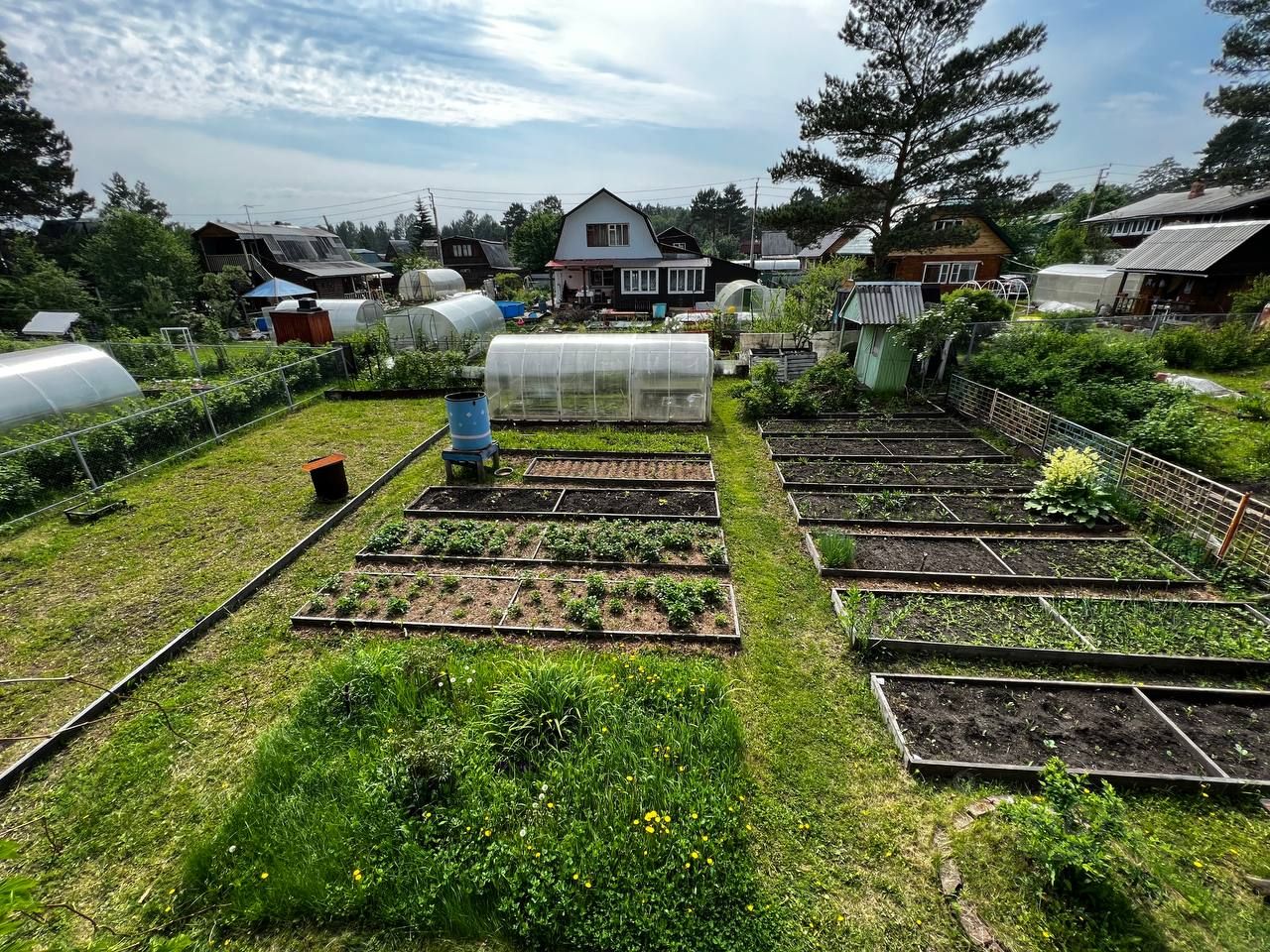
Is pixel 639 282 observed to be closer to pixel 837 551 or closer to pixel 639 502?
pixel 639 502

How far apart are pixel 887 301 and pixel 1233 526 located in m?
9.26

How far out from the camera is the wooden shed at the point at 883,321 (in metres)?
14.0

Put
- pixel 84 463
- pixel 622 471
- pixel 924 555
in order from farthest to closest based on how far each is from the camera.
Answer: pixel 622 471 → pixel 84 463 → pixel 924 555

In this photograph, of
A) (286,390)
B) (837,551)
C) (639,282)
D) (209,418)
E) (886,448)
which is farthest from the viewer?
(639,282)

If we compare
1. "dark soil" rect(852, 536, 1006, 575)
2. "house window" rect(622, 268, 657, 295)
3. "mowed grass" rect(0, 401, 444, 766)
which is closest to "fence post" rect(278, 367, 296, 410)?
"mowed grass" rect(0, 401, 444, 766)

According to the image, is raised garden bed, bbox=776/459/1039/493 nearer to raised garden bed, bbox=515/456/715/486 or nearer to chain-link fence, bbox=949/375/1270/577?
chain-link fence, bbox=949/375/1270/577

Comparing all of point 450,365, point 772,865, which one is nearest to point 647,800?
point 772,865

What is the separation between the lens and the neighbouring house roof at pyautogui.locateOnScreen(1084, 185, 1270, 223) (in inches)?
1109

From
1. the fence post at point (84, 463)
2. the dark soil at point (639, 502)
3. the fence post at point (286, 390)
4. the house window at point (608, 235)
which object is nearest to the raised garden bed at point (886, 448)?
the dark soil at point (639, 502)

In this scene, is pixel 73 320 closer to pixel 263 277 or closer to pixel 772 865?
pixel 263 277

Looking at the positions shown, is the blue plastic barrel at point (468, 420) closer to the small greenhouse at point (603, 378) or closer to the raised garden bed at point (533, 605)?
the small greenhouse at point (603, 378)

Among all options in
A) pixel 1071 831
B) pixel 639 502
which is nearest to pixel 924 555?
pixel 1071 831

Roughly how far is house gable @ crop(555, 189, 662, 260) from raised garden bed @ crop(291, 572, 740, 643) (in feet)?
97.1

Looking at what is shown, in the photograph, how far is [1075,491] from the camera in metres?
8.77
